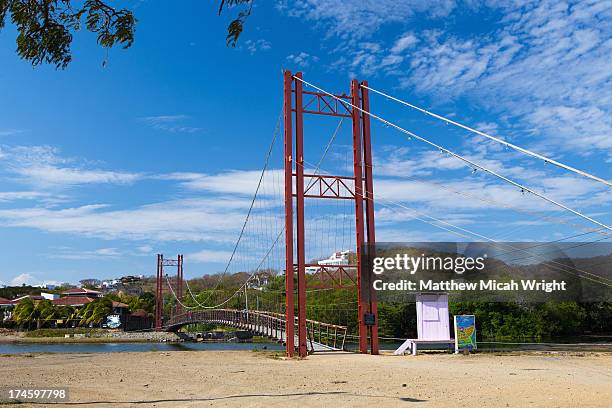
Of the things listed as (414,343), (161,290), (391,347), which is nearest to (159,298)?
(161,290)

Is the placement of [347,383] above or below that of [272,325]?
below

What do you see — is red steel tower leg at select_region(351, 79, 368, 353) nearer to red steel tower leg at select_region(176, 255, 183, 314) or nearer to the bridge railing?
the bridge railing

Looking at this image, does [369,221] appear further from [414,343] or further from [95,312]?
[95,312]

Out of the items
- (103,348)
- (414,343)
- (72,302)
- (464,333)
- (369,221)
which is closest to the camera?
(464,333)

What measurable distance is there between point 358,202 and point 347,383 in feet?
31.8

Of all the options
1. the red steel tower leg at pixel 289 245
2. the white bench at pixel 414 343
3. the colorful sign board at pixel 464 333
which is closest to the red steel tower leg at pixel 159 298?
the red steel tower leg at pixel 289 245

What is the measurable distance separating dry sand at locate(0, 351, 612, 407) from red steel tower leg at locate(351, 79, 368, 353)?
3.23 m

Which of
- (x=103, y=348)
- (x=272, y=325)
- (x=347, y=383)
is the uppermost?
(x=272, y=325)

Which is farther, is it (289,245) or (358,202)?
(358,202)

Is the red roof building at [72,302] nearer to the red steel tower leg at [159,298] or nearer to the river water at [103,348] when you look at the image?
the red steel tower leg at [159,298]

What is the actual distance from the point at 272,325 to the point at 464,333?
31.7 ft

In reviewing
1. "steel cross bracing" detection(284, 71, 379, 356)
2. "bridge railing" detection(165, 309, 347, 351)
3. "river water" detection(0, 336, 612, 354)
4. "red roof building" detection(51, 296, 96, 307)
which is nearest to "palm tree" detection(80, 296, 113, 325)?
Result: "red roof building" detection(51, 296, 96, 307)

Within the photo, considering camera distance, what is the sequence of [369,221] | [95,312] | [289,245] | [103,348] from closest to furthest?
[289,245], [369,221], [103,348], [95,312]

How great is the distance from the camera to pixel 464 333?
18.3 metres
